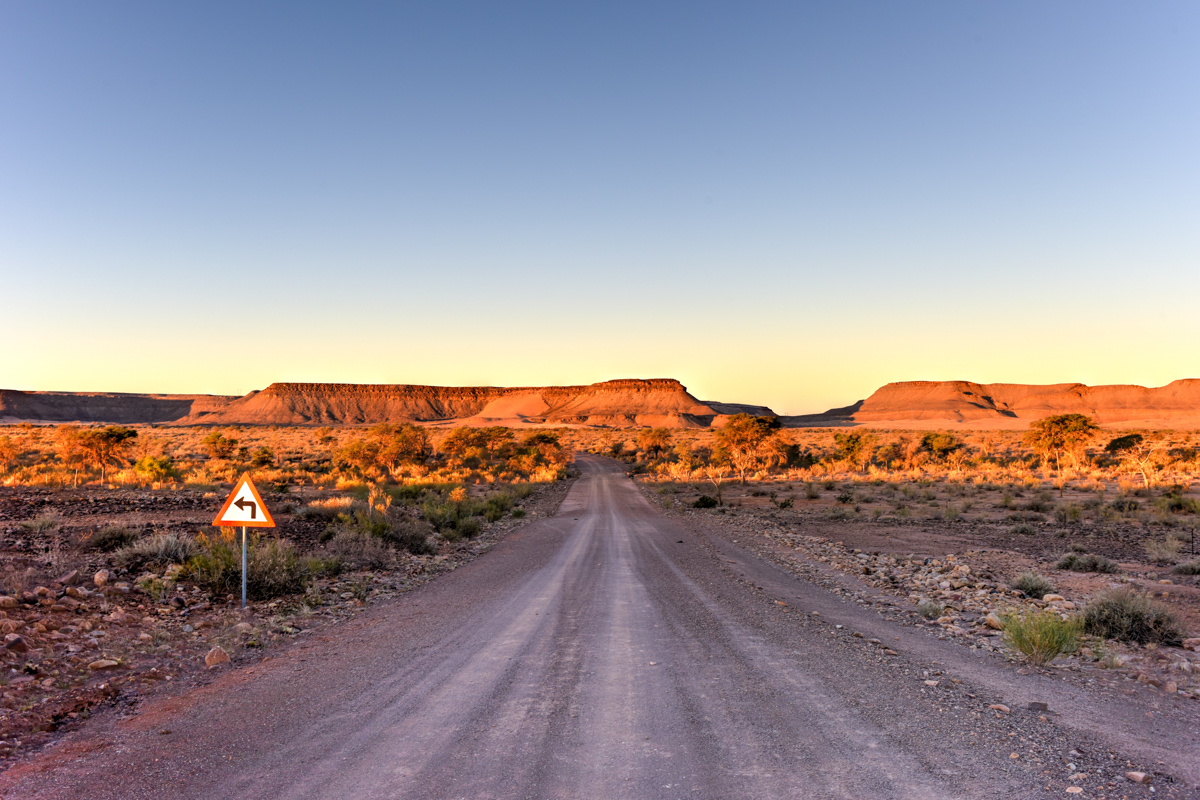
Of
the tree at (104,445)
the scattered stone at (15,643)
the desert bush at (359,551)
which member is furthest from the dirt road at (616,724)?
the tree at (104,445)

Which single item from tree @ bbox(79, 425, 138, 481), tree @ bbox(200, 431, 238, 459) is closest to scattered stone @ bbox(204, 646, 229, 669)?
A: tree @ bbox(79, 425, 138, 481)

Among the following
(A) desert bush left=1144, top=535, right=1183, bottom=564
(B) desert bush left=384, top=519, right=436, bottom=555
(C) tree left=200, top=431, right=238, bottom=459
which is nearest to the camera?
(A) desert bush left=1144, top=535, right=1183, bottom=564

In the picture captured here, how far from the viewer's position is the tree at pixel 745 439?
46.4 m

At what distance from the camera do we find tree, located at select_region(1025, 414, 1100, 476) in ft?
142

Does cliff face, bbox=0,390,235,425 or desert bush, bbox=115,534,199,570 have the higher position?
cliff face, bbox=0,390,235,425

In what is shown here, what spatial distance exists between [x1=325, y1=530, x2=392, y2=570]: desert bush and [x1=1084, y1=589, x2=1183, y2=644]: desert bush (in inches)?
510

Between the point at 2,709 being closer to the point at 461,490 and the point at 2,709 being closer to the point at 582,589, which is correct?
the point at 582,589

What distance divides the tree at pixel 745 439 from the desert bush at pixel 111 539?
127ft

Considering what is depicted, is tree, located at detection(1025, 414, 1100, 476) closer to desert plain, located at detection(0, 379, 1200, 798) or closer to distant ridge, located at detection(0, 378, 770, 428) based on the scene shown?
desert plain, located at detection(0, 379, 1200, 798)

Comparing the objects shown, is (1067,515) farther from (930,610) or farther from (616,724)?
(616,724)

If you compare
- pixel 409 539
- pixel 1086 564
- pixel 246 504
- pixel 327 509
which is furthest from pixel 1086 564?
pixel 327 509

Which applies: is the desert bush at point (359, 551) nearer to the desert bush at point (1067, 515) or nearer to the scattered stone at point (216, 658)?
the scattered stone at point (216, 658)

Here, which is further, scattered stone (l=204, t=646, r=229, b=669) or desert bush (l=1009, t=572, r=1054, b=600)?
desert bush (l=1009, t=572, r=1054, b=600)

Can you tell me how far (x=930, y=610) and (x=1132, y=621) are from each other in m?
2.48
